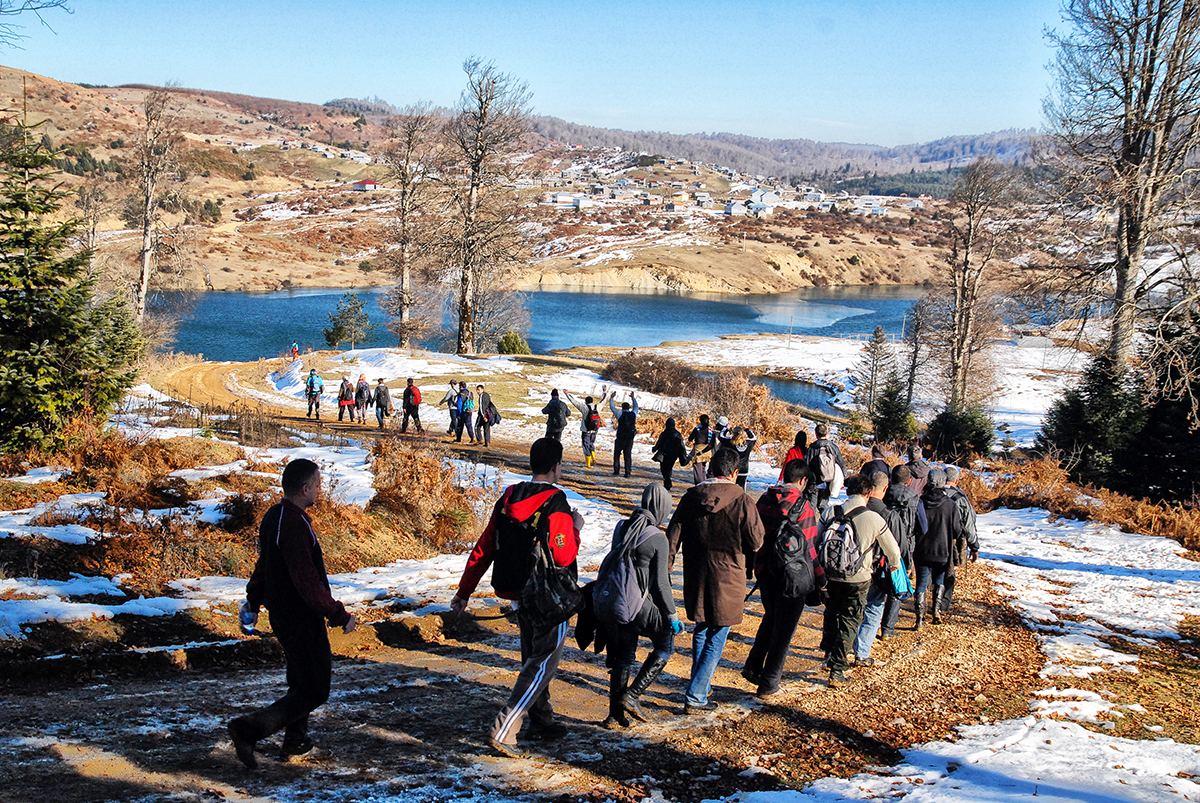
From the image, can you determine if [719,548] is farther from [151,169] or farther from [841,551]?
[151,169]

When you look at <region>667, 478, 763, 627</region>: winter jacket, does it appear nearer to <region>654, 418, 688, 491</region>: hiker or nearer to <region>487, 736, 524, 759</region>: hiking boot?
<region>487, 736, 524, 759</region>: hiking boot

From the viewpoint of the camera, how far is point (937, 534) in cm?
795

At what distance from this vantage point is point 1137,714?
612 cm

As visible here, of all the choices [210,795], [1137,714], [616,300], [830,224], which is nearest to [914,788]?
[1137,714]

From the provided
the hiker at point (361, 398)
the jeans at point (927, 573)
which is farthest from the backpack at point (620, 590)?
the hiker at point (361, 398)

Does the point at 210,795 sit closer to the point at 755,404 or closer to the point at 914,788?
the point at 914,788

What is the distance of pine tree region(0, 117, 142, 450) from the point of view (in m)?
9.75

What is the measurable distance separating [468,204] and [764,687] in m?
33.3

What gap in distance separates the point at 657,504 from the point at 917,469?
497 centimetres

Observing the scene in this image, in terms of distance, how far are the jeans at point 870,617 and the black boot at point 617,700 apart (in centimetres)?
→ 264

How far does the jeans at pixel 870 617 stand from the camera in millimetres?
6783

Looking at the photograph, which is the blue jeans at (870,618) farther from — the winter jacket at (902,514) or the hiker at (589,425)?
the hiker at (589,425)

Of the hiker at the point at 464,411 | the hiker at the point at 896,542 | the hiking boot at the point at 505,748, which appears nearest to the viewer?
the hiking boot at the point at 505,748

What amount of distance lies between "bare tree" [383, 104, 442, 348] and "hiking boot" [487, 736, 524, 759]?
35951 mm
